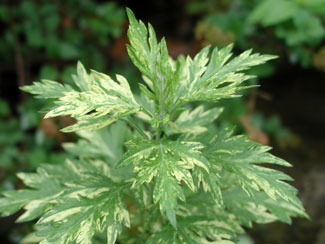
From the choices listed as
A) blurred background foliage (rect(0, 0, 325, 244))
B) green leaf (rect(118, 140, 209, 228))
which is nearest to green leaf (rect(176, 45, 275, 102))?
green leaf (rect(118, 140, 209, 228))

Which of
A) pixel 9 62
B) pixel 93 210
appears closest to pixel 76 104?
pixel 93 210

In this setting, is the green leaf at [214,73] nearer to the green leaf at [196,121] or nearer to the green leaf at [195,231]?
the green leaf at [196,121]

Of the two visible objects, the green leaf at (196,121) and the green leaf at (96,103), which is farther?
the green leaf at (196,121)

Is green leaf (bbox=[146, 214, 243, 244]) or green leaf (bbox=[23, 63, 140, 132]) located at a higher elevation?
green leaf (bbox=[23, 63, 140, 132])

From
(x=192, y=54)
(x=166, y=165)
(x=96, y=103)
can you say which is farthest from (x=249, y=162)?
(x=192, y=54)

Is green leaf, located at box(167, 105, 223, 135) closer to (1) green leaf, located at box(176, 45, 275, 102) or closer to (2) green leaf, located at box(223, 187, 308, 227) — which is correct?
(1) green leaf, located at box(176, 45, 275, 102)

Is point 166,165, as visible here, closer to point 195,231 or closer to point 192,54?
point 195,231

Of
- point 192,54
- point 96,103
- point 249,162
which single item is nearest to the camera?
point 96,103

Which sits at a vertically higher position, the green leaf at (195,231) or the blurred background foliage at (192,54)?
the blurred background foliage at (192,54)

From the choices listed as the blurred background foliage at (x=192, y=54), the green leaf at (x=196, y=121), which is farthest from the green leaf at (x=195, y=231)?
the blurred background foliage at (x=192, y=54)
